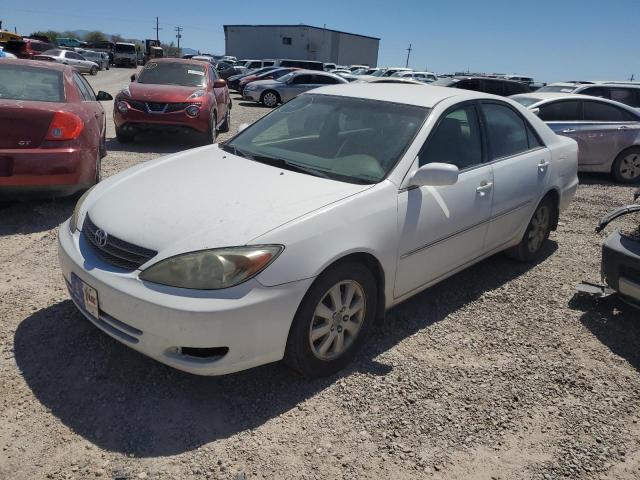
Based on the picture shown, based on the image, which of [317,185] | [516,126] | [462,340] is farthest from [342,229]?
[516,126]

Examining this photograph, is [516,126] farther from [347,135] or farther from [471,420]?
[471,420]

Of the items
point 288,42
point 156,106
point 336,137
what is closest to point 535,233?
point 336,137

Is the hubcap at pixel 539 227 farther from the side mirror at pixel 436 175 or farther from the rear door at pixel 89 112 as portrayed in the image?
the rear door at pixel 89 112

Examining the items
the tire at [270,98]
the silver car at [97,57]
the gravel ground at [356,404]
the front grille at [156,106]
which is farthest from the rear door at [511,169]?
the silver car at [97,57]

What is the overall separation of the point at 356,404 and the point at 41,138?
3914 mm

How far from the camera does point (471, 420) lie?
8.99 ft

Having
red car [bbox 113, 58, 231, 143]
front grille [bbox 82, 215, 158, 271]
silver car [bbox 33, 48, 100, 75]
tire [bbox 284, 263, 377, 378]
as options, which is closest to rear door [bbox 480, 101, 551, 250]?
tire [bbox 284, 263, 377, 378]

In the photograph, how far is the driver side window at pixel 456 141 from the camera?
342 cm

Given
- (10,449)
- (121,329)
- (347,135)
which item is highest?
(347,135)

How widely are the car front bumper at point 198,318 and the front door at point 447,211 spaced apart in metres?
0.91

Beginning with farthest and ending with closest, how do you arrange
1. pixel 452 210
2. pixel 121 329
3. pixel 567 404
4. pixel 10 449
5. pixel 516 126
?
pixel 516 126 → pixel 452 210 → pixel 567 404 → pixel 121 329 → pixel 10 449

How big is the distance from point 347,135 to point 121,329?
1.91 meters

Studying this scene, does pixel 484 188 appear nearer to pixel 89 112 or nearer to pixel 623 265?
pixel 623 265

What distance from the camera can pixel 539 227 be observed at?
4.83 metres
